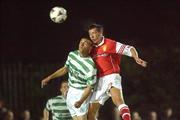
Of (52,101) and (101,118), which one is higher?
(52,101)

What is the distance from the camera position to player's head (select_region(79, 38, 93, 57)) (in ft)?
46.4

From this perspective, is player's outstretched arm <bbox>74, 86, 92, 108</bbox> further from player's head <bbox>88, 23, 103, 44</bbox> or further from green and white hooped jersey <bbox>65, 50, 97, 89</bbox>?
player's head <bbox>88, 23, 103, 44</bbox>

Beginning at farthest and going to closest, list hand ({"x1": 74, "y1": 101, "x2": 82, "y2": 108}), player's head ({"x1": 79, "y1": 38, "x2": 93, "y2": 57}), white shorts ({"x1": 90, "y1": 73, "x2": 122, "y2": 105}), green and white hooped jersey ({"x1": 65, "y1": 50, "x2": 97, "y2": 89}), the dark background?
the dark background < white shorts ({"x1": 90, "y1": 73, "x2": 122, "y2": 105}) < green and white hooped jersey ({"x1": 65, "y1": 50, "x2": 97, "y2": 89}) < player's head ({"x1": 79, "y1": 38, "x2": 93, "y2": 57}) < hand ({"x1": 74, "y1": 101, "x2": 82, "y2": 108})

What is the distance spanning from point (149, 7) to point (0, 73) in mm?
6631

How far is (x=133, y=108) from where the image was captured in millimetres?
21719

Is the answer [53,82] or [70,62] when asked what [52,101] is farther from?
[53,82]

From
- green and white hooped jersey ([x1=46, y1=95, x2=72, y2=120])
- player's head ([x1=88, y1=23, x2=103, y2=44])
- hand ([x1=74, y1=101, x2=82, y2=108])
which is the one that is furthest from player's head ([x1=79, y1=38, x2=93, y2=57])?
green and white hooped jersey ([x1=46, y1=95, x2=72, y2=120])

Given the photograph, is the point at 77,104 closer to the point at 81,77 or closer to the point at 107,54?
the point at 81,77

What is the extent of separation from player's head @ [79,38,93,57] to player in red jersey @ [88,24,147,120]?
0.14 metres

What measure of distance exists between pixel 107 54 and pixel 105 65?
0.61 feet

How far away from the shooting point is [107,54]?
1436 centimetres

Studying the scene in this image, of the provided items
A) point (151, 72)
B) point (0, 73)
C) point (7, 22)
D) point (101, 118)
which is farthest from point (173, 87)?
point (7, 22)

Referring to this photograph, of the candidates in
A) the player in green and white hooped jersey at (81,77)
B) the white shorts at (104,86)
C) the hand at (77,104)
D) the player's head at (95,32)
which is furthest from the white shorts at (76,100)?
the player's head at (95,32)

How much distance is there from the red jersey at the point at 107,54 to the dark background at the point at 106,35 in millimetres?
7161
